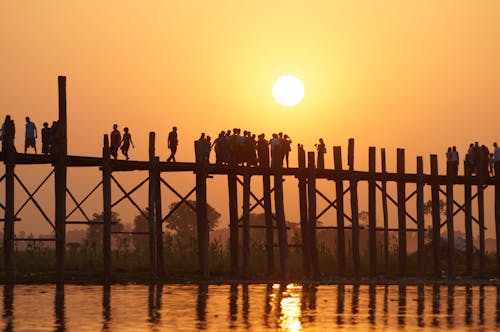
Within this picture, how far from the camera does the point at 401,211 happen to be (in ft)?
137

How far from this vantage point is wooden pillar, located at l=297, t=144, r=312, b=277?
38.7 m

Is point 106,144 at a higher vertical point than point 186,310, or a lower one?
higher

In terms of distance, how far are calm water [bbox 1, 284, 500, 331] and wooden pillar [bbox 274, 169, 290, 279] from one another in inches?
132

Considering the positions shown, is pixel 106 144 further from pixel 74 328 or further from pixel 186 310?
pixel 74 328

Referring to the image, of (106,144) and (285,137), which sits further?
(285,137)

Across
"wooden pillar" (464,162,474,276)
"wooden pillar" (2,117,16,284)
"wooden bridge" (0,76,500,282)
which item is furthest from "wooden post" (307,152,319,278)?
"wooden pillar" (2,117,16,284)

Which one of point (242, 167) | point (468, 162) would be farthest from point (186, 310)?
point (468, 162)

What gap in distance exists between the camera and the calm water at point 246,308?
73.5 feet

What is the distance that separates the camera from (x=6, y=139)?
3303 centimetres

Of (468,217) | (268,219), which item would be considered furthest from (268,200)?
(468,217)

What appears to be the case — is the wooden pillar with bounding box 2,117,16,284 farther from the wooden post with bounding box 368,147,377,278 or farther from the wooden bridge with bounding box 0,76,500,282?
the wooden post with bounding box 368,147,377,278

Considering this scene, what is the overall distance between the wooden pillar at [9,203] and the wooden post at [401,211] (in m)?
13.8

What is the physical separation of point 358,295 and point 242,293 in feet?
9.43

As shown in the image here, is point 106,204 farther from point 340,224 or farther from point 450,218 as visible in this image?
point 450,218
